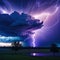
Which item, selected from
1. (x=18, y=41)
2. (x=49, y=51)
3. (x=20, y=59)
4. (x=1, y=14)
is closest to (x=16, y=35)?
(x=18, y=41)

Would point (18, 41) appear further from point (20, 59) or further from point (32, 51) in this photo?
point (20, 59)

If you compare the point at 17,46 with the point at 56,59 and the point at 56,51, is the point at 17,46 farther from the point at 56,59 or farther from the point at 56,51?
the point at 56,59

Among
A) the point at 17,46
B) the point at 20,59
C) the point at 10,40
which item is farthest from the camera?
the point at 17,46

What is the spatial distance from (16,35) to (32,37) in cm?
280

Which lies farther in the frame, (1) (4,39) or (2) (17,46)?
(2) (17,46)

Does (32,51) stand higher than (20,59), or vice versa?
(32,51)

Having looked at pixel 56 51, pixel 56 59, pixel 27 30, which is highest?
pixel 27 30

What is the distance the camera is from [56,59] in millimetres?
38312

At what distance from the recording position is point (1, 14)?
49219 mm

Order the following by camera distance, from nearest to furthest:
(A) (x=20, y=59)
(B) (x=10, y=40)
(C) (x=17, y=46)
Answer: (A) (x=20, y=59), (B) (x=10, y=40), (C) (x=17, y=46)

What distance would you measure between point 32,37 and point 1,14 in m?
6.61

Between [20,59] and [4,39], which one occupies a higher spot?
[4,39]

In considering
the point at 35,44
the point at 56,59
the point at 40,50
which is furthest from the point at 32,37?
the point at 56,59

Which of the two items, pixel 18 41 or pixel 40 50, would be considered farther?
pixel 40 50
